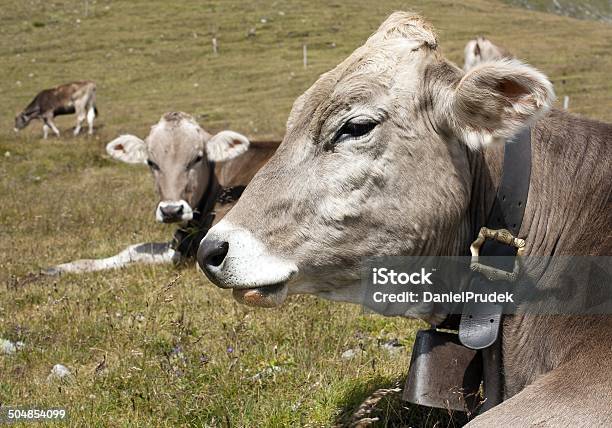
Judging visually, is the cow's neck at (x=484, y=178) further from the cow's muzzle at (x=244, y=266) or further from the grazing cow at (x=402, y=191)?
the cow's muzzle at (x=244, y=266)

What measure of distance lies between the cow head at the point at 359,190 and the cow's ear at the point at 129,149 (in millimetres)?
6644

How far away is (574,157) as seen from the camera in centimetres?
340

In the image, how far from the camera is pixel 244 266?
311 centimetres

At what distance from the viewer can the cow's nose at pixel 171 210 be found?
8.45 metres

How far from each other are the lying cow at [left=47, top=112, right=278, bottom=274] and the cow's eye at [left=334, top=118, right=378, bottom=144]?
18.0 feet

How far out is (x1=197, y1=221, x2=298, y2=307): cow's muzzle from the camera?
3.10 meters

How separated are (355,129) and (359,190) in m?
0.29

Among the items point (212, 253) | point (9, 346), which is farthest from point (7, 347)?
point (212, 253)

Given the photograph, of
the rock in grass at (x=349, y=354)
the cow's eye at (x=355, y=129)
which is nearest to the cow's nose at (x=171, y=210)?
the rock in grass at (x=349, y=354)

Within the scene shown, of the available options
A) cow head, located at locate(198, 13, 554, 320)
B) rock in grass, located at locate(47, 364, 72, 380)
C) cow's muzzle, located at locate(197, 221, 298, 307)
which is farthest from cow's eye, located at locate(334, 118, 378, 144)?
rock in grass, located at locate(47, 364, 72, 380)

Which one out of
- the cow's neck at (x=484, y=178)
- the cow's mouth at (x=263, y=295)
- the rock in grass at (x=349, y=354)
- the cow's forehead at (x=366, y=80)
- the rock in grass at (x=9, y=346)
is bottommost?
the rock in grass at (x=9, y=346)

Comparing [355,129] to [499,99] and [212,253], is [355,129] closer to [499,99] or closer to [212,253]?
[499,99]

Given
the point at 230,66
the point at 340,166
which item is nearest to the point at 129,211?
the point at 340,166

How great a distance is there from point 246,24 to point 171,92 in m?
23.9
